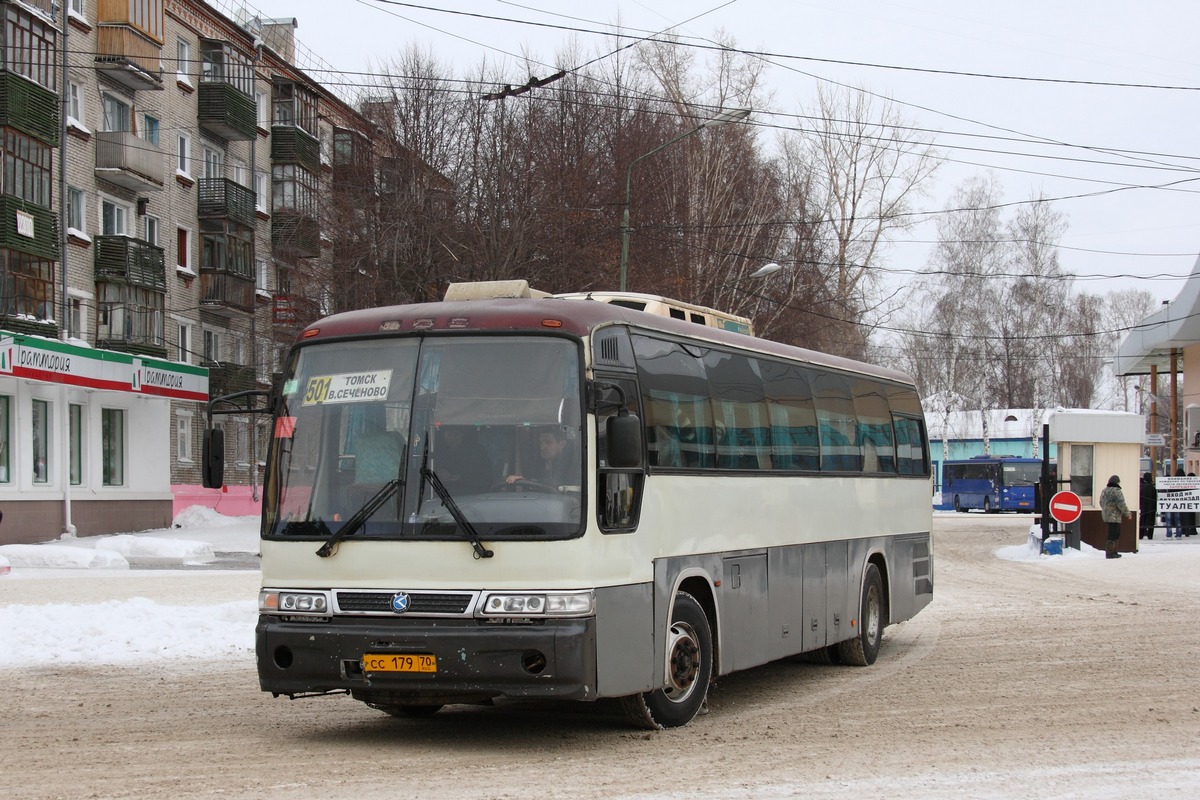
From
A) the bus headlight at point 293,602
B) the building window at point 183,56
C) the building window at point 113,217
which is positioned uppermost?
the building window at point 183,56

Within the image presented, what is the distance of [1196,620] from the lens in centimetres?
1811

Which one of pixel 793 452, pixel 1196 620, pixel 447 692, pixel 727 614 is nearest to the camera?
pixel 447 692

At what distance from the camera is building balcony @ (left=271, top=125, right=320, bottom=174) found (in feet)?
163

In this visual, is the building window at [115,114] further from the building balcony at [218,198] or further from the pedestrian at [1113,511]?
the pedestrian at [1113,511]

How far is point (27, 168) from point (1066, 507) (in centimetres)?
2458

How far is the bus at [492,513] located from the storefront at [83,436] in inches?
1000

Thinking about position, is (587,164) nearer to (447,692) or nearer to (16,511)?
(16,511)

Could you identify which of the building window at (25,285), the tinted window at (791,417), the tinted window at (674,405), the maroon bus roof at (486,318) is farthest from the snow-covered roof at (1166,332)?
the maroon bus roof at (486,318)

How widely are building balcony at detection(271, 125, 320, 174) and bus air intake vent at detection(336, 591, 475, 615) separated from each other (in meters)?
41.6

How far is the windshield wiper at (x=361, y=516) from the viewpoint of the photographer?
9117mm

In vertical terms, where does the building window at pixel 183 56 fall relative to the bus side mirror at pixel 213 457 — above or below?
above

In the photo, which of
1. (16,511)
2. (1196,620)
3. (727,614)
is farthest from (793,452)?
(16,511)

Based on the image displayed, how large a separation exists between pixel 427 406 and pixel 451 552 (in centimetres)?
93

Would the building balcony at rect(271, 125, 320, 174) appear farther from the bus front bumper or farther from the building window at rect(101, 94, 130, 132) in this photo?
the bus front bumper
